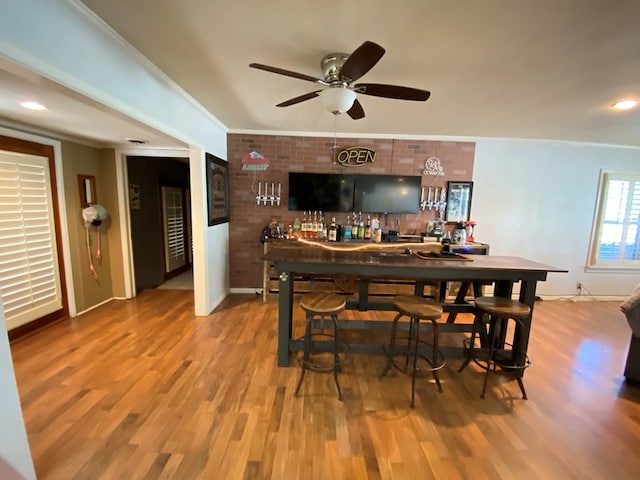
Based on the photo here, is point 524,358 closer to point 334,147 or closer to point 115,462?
point 115,462

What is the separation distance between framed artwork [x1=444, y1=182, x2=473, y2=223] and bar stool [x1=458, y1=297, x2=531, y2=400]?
2052mm

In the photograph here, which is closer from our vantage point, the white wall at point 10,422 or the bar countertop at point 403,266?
the white wall at point 10,422

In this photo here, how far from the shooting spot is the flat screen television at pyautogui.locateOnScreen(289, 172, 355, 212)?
413 centimetres

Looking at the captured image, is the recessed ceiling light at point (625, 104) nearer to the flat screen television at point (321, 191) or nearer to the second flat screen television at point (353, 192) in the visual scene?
the second flat screen television at point (353, 192)

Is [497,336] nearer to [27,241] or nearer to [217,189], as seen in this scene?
[217,189]

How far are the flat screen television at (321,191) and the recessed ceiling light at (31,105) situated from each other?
265 cm

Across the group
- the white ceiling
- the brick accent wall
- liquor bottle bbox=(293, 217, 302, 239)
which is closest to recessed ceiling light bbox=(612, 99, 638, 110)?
the white ceiling

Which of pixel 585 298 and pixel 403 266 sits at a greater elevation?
pixel 403 266

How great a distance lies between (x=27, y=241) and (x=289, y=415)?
132 inches

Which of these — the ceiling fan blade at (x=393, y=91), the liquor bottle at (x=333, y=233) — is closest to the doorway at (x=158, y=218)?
the liquor bottle at (x=333, y=233)

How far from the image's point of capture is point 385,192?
165 inches

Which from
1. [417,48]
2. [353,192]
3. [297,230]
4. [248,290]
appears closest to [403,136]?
[353,192]

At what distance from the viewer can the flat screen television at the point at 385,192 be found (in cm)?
417

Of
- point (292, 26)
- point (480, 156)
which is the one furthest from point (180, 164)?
point (480, 156)
